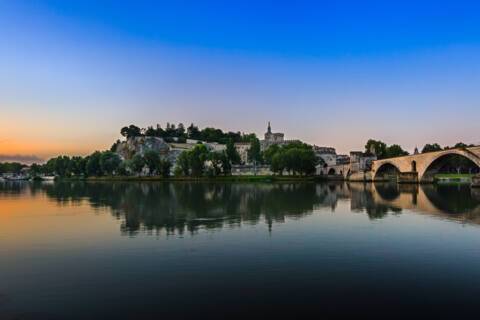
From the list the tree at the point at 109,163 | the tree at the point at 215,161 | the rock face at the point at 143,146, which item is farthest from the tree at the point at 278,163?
the rock face at the point at 143,146

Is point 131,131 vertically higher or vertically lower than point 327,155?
higher

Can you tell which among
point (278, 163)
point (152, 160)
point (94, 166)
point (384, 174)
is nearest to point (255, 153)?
point (152, 160)

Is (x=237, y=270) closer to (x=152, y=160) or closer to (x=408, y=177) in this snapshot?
(x=408, y=177)

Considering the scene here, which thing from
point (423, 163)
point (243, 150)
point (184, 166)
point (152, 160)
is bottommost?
point (423, 163)

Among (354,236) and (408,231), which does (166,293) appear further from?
(408,231)

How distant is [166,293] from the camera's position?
9.40m

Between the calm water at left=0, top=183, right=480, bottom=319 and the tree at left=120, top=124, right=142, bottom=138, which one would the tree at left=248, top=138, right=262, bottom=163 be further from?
the calm water at left=0, top=183, right=480, bottom=319

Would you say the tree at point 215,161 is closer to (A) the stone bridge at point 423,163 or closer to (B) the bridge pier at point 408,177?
(A) the stone bridge at point 423,163

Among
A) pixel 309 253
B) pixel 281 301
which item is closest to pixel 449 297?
pixel 281 301

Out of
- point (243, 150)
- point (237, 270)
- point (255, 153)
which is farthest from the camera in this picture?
point (243, 150)

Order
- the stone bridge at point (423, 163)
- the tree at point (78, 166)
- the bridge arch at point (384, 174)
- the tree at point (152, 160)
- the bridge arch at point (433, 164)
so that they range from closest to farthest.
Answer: the stone bridge at point (423, 163) → the bridge arch at point (433, 164) → the bridge arch at point (384, 174) → the tree at point (152, 160) → the tree at point (78, 166)

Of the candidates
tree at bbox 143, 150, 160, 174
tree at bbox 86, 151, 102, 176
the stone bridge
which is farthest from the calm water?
tree at bbox 86, 151, 102, 176

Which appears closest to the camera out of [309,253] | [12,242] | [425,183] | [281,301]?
[281,301]

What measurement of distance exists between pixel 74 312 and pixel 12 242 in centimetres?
1006
